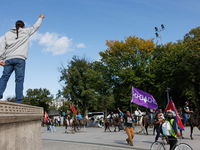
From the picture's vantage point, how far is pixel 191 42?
33.1 m

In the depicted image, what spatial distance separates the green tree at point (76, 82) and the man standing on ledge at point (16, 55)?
4158 cm

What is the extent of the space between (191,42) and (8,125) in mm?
34008

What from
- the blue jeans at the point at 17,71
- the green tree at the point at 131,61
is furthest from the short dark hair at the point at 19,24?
the green tree at the point at 131,61

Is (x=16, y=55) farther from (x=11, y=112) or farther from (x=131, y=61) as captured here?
(x=131, y=61)

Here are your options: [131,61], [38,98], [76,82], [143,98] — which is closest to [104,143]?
[143,98]

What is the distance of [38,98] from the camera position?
9131 cm

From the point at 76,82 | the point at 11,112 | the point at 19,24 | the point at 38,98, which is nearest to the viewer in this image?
the point at 11,112

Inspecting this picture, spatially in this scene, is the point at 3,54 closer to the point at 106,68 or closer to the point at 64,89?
the point at 106,68

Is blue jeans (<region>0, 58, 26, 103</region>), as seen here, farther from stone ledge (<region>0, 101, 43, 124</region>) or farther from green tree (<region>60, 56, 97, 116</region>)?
green tree (<region>60, 56, 97, 116</region>)

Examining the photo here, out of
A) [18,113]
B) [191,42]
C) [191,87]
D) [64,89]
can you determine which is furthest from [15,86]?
[64,89]

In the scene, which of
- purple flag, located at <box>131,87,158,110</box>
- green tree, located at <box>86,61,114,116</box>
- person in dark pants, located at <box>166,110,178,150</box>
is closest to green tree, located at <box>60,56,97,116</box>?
green tree, located at <box>86,61,114,116</box>

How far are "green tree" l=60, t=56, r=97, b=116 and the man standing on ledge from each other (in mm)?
41583

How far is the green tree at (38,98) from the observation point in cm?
9094

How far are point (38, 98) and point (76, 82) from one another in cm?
4779
